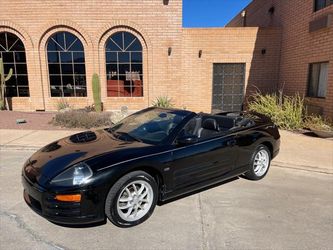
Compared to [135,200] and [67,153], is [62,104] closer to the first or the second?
[67,153]

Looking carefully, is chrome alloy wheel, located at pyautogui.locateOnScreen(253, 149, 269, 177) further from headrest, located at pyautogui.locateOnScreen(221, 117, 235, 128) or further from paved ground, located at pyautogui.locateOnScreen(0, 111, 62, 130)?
paved ground, located at pyautogui.locateOnScreen(0, 111, 62, 130)

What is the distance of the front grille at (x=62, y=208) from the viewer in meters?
2.79

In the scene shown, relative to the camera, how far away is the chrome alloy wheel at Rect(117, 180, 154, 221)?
10.1ft

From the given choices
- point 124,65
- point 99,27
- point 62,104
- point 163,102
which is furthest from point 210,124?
point 62,104

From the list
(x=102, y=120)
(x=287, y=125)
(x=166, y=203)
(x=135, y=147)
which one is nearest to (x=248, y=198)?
(x=166, y=203)

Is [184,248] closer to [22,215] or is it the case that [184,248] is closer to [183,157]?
[183,157]

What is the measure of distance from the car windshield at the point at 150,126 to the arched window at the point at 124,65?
7928mm

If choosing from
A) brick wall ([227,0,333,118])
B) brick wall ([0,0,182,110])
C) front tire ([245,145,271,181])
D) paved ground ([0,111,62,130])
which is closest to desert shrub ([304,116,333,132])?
A: brick wall ([227,0,333,118])

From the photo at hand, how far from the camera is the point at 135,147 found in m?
3.38

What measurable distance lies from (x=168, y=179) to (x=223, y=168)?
106 centimetres

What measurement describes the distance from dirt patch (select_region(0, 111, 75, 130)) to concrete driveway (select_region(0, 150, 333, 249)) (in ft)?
16.1

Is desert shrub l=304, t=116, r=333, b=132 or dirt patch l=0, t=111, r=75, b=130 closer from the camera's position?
desert shrub l=304, t=116, r=333, b=132

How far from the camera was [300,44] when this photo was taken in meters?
10.2

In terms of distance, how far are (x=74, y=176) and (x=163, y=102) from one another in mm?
8503
